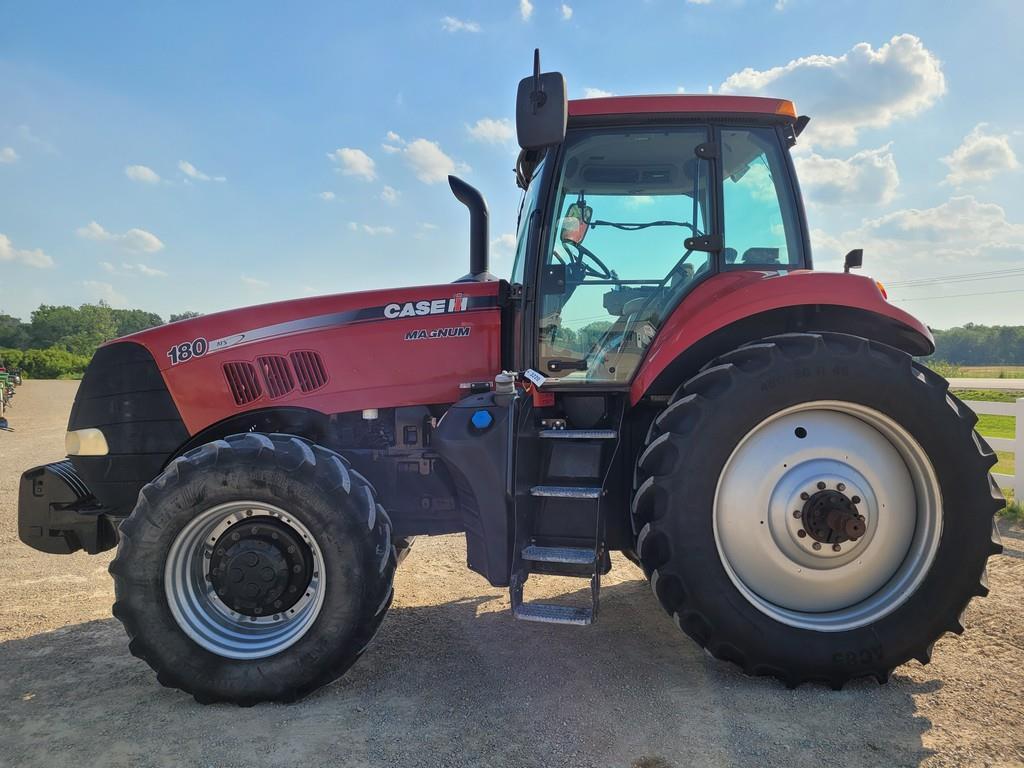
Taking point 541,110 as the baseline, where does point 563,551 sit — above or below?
below

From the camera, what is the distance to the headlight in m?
3.42

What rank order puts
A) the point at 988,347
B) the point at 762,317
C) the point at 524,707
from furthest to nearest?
the point at 988,347, the point at 762,317, the point at 524,707

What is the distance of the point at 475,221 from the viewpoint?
4.03 metres

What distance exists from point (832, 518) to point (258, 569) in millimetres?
2536

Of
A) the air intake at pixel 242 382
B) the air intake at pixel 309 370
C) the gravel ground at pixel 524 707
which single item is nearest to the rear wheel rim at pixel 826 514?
the gravel ground at pixel 524 707

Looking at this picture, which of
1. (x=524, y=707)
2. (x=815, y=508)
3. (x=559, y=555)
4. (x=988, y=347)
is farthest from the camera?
(x=988, y=347)

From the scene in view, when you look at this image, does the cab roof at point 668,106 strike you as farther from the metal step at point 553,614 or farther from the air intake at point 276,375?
the metal step at point 553,614

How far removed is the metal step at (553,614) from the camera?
2676 millimetres

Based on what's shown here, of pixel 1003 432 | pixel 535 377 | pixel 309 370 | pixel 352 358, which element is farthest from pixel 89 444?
pixel 1003 432

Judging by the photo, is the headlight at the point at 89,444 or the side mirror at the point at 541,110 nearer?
the side mirror at the point at 541,110

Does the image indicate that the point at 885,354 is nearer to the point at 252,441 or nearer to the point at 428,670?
the point at 428,670

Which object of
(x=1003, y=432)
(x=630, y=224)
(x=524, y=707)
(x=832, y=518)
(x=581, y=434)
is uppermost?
(x=630, y=224)

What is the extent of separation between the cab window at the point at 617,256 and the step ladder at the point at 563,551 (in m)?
0.33

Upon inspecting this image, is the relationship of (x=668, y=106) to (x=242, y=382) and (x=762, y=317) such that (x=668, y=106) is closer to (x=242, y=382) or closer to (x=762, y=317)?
(x=762, y=317)
